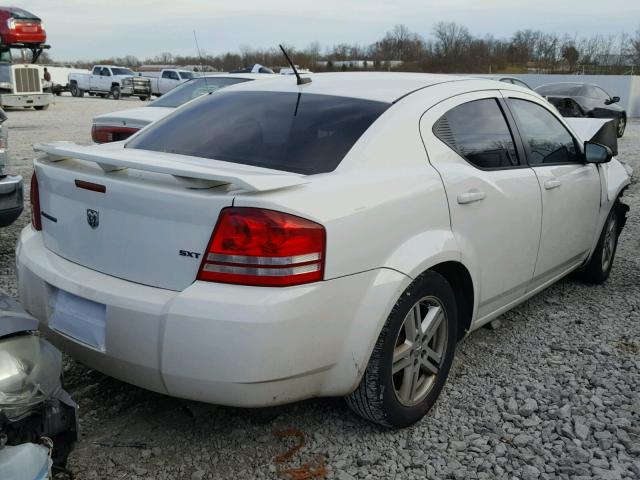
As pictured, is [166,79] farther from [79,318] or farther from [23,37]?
[79,318]

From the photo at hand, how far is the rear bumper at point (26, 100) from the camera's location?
73.1ft

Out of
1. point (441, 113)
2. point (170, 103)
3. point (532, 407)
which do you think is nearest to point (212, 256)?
point (441, 113)

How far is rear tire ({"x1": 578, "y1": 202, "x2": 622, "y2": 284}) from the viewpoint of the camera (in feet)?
15.6

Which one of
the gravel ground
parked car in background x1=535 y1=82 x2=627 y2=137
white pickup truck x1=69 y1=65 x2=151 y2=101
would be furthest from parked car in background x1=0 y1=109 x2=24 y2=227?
white pickup truck x1=69 y1=65 x2=151 y2=101

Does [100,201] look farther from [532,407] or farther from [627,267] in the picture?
[627,267]

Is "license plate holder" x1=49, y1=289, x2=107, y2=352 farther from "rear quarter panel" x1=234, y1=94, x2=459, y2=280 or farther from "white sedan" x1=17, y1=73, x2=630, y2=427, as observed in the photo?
"rear quarter panel" x1=234, y1=94, x2=459, y2=280

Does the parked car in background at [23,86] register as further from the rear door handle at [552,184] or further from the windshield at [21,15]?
the rear door handle at [552,184]

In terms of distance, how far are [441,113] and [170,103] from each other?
18.5ft

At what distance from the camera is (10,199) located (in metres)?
4.79

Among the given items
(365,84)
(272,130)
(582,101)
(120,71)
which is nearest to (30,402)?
(272,130)

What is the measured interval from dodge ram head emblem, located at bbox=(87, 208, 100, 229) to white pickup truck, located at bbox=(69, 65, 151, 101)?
32.8 meters

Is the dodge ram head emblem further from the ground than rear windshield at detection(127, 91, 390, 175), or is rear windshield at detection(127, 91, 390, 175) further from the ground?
rear windshield at detection(127, 91, 390, 175)

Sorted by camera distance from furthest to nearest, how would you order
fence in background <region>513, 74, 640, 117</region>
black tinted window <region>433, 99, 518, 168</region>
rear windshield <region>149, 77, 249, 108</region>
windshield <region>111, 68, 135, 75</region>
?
1. windshield <region>111, 68, 135, 75</region>
2. fence in background <region>513, 74, 640, 117</region>
3. rear windshield <region>149, 77, 249, 108</region>
4. black tinted window <region>433, 99, 518, 168</region>

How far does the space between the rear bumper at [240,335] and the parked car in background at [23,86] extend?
2204 centimetres
